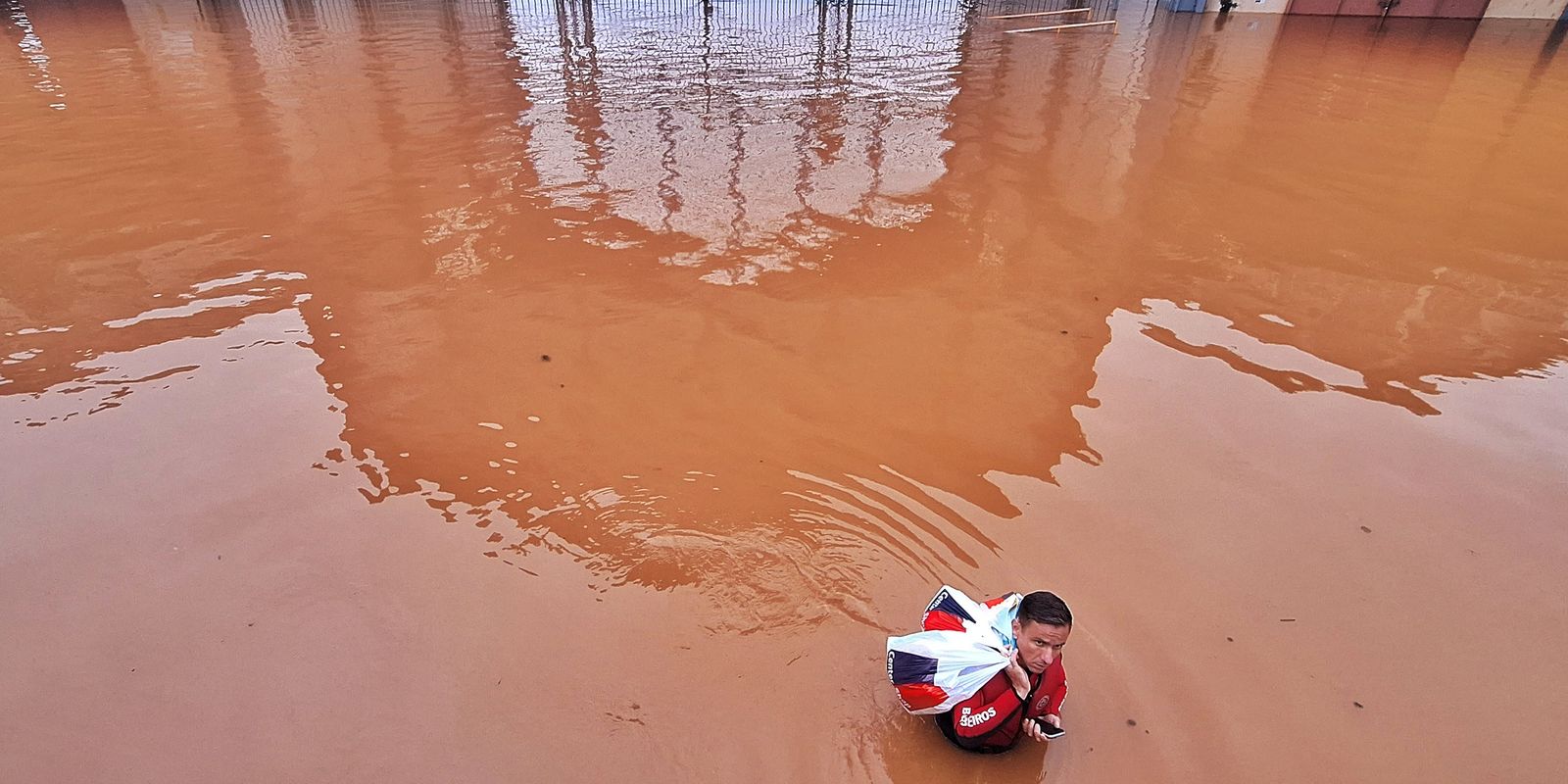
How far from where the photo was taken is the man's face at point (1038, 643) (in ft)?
7.43

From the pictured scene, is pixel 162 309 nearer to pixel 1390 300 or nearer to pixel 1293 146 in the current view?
pixel 1390 300

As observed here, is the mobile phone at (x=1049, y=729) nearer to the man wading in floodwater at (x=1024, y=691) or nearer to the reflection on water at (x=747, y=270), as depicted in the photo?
the man wading in floodwater at (x=1024, y=691)

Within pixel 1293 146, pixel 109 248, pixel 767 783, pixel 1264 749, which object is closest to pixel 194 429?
pixel 109 248

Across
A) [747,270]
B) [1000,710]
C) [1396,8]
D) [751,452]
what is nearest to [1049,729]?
[1000,710]

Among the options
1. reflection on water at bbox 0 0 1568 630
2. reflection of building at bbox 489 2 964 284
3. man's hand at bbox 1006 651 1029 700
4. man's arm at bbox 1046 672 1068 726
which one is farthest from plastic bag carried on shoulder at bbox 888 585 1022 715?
reflection of building at bbox 489 2 964 284

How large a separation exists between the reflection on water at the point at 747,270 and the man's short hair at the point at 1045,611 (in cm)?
87

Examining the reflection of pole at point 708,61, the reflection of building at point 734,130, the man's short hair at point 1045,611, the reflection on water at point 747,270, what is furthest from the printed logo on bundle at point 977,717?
the reflection of pole at point 708,61

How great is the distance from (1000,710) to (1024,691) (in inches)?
4.1

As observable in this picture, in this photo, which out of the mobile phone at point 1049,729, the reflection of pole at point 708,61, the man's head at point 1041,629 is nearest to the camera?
the man's head at point 1041,629

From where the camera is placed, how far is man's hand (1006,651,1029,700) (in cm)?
233

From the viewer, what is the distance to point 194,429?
155 inches

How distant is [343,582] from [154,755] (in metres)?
0.78

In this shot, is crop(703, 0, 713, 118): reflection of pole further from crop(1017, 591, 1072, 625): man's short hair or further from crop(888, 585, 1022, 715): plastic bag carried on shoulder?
crop(1017, 591, 1072, 625): man's short hair

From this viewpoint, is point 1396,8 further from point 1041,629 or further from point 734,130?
point 1041,629
